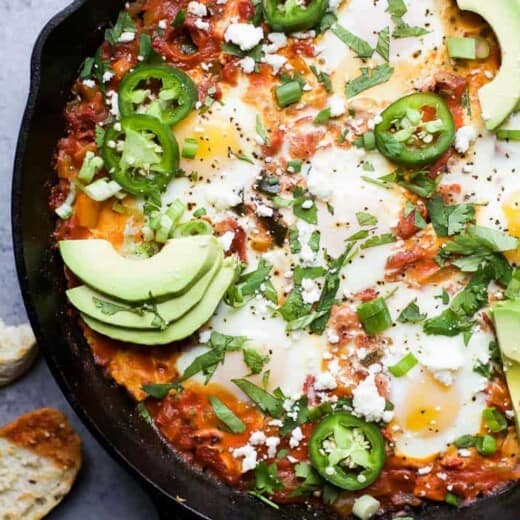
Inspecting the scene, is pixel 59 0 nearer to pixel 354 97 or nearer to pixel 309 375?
pixel 354 97

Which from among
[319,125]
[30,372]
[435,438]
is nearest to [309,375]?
[435,438]

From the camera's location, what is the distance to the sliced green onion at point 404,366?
3.67 meters

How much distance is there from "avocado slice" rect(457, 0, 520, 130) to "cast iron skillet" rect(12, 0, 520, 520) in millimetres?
1421

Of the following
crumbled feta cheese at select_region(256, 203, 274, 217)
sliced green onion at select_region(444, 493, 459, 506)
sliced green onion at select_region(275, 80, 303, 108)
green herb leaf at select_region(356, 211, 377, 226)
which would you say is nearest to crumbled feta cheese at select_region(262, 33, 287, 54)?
sliced green onion at select_region(275, 80, 303, 108)

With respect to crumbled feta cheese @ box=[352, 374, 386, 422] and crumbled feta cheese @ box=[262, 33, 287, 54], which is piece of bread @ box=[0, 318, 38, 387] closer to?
crumbled feta cheese @ box=[352, 374, 386, 422]

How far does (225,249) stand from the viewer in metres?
3.65

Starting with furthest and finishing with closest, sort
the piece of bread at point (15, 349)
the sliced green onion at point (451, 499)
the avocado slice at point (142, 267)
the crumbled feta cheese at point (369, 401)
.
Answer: the piece of bread at point (15, 349)
the sliced green onion at point (451, 499)
the crumbled feta cheese at point (369, 401)
the avocado slice at point (142, 267)

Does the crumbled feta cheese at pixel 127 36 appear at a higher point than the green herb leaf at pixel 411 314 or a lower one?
higher

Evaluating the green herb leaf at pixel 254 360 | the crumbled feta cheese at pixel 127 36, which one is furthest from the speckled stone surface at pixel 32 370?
the green herb leaf at pixel 254 360

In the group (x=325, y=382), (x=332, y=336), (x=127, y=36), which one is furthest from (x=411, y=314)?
(x=127, y=36)

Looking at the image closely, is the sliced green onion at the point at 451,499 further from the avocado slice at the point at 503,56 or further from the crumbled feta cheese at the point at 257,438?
the avocado slice at the point at 503,56

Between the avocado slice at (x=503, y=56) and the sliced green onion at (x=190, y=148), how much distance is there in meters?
1.09

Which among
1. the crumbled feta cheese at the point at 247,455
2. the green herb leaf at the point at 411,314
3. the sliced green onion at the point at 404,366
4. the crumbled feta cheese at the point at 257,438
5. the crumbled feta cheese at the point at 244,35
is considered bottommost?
the crumbled feta cheese at the point at 247,455

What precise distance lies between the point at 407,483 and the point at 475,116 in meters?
1.44
